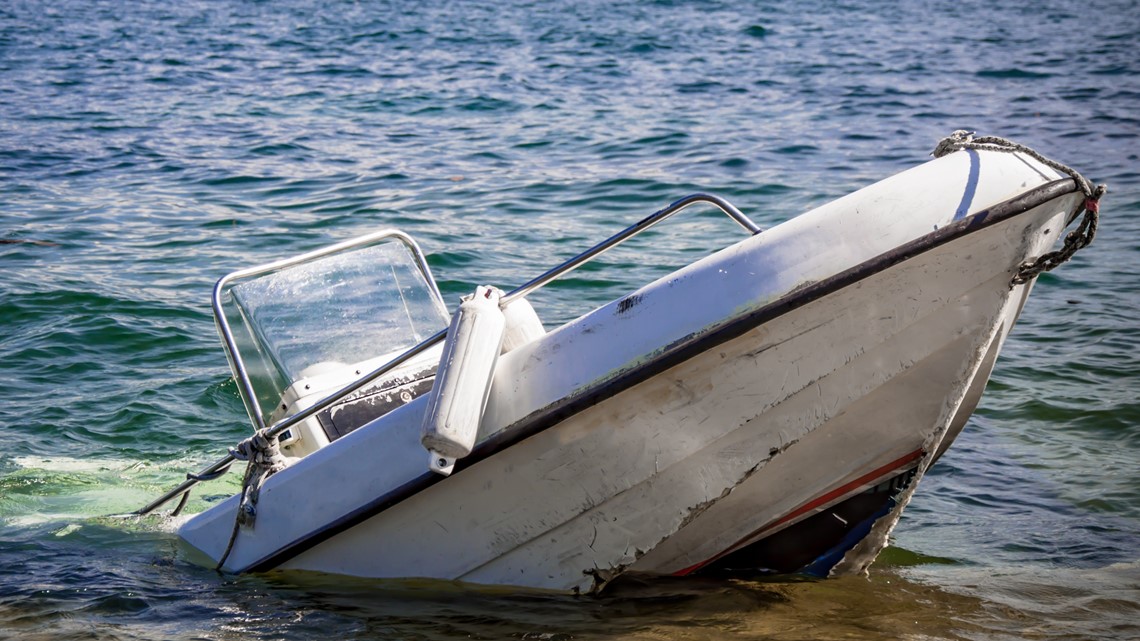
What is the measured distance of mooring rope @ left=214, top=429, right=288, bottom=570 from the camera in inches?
143

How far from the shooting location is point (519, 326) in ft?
12.7

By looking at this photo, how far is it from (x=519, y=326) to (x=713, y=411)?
36.4 inches

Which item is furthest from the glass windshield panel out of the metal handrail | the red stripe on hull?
the red stripe on hull

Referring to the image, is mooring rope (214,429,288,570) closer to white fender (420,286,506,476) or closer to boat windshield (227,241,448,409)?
boat windshield (227,241,448,409)

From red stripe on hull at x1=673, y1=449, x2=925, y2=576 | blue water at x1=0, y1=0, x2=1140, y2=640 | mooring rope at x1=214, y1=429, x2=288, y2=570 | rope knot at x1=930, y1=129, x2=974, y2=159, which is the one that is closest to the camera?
rope knot at x1=930, y1=129, x2=974, y2=159

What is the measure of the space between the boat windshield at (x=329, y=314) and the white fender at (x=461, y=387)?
3.73ft

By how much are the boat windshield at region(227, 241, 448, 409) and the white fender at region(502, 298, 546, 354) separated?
0.65 metres

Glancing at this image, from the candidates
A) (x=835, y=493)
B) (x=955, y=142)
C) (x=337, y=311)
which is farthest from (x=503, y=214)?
(x=955, y=142)

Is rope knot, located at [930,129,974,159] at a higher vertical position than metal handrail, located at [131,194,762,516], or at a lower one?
higher

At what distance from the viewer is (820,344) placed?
310 centimetres

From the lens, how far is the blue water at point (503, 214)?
12.3 ft

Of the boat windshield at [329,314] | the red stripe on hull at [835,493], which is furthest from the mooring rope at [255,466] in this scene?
the red stripe on hull at [835,493]

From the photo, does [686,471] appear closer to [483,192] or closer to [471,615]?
[471,615]

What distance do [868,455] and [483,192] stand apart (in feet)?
22.2
